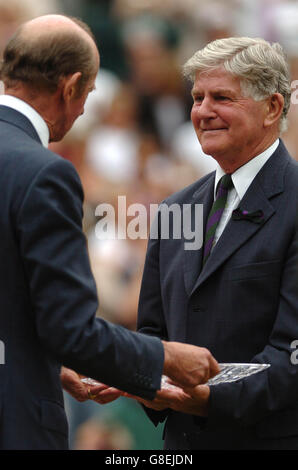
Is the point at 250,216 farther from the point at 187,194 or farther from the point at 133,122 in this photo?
the point at 133,122

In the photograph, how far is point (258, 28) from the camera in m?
7.14

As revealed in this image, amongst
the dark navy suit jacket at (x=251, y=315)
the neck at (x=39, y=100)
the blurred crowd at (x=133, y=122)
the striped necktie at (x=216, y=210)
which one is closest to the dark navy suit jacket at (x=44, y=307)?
the neck at (x=39, y=100)

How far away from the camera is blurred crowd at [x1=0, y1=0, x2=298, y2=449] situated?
5598mm

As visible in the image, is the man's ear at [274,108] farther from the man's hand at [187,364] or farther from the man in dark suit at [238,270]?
the man's hand at [187,364]

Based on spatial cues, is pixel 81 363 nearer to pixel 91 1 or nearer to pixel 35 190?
pixel 35 190

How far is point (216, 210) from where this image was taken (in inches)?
130

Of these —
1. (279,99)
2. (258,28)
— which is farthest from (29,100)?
(258,28)

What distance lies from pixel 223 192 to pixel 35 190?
900 millimetres

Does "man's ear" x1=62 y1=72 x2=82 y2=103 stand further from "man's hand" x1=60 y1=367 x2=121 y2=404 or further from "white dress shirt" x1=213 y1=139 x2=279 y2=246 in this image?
"man's hand" x1=60 y1=367 x2=121 y2=404

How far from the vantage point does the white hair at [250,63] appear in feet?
10.6

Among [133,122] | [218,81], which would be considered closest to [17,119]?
[218,81]

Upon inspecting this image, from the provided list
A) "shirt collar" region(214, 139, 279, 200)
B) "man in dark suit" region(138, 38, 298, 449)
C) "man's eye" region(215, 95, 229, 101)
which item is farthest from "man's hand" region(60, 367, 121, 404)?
"man's eye" region(215, 95, 229, 101)

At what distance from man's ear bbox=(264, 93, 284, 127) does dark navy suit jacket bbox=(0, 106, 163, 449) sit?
88 centimetres

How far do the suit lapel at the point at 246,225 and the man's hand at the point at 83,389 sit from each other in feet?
1.49
